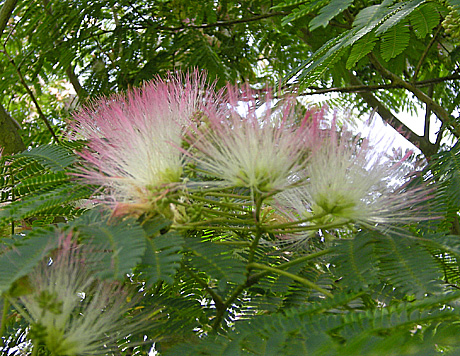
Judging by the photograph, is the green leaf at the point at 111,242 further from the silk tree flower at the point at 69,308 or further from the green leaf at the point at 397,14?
the green leaf at the point at 397,14

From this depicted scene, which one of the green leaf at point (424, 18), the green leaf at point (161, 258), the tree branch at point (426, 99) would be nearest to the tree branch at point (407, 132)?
the tree branch at point (426, 99)

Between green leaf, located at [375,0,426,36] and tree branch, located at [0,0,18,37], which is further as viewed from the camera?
tree branch, located at [0,0,18,37]

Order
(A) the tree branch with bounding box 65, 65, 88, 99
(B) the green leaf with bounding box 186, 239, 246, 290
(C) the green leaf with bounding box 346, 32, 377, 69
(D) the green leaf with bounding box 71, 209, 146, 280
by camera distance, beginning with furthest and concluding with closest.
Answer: (A) the tree branch with bounding box 65, 65, 88, 99
(C) the green leaf with bounding box 346, 32, 377, 69
(B) the green leaf with bounding box 186, 239, 246, 290
(D) the green leaf with bounding box 71, 209, 146, 280

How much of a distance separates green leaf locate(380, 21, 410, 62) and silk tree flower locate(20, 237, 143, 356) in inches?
59.1

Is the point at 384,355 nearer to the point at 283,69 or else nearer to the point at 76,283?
the point at 76,283

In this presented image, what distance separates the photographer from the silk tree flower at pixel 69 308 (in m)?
1.06

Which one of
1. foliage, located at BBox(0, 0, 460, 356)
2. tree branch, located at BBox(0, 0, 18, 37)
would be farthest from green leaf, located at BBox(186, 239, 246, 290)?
tree branch, located at BBox(0, 0, 18, 37)

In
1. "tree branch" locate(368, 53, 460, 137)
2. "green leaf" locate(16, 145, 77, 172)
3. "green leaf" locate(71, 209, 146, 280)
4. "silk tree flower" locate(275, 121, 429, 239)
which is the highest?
"tree branch" locate(368, 53, 460, 137)

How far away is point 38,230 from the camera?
1082 mm

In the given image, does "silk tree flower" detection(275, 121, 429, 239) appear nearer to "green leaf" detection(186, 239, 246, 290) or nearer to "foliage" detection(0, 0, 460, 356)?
"foliage" detection(0, 0, 460, 356)

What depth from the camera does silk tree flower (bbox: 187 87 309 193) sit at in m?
1.15

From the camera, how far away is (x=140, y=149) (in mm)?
1239

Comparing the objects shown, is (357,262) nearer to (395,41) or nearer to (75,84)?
(395,41)

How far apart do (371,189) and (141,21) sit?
8.11 feet
